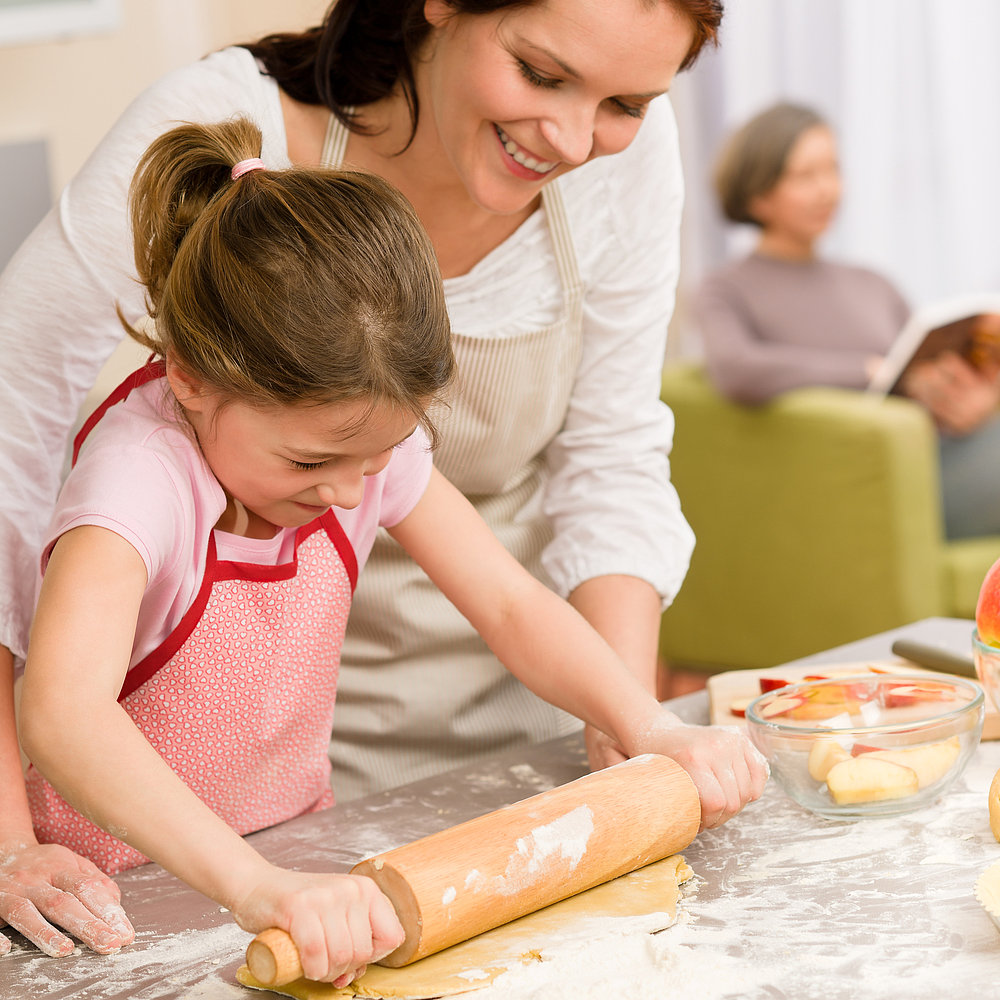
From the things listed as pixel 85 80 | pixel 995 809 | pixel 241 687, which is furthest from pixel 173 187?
pixel 85 80

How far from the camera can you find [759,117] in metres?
3.41

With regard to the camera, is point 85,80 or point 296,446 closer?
point 296,446

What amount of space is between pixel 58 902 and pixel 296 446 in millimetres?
341

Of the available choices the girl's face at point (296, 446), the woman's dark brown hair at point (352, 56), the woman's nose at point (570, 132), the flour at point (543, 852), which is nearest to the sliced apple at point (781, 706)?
the flour at point (543, 852)

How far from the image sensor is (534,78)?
1042mm

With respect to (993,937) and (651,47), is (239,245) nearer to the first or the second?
(651,47)

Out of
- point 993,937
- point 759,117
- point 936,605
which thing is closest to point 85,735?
point 993,937

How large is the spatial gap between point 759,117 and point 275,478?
2779 millimetres

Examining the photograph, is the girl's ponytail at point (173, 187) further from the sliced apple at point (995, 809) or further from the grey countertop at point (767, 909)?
the sliced apple at point (995, 809)

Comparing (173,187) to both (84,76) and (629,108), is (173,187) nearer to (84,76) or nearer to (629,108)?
(629,108)

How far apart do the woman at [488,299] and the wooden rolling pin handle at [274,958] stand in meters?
0.19

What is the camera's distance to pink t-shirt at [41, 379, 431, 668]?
2.94 feet

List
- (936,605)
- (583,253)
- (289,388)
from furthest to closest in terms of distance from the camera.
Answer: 1. (936,605)
2. (583,253)
3. (289,388)

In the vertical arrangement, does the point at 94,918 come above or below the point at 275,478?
below
